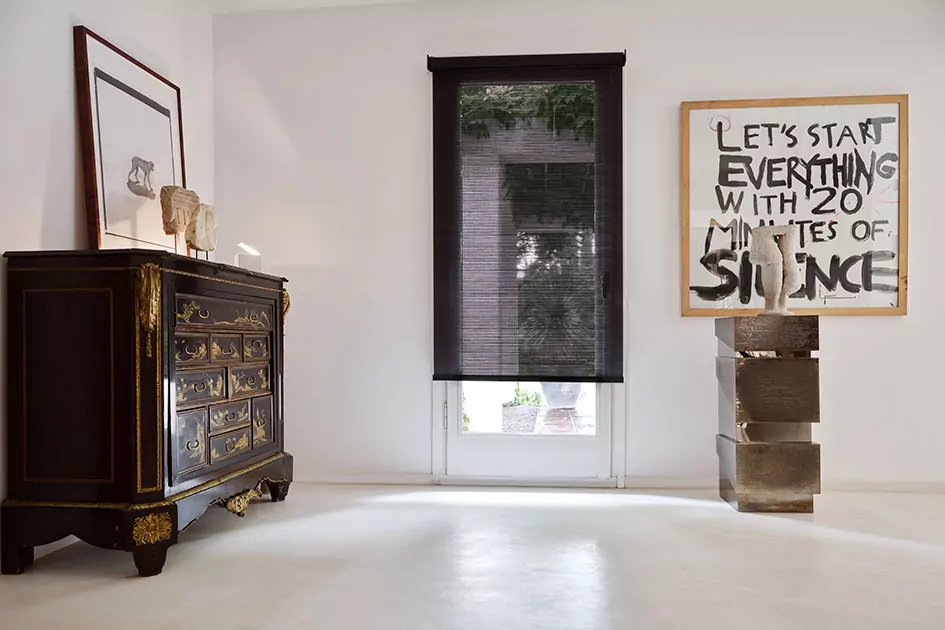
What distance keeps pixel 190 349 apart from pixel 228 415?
16.2 inches

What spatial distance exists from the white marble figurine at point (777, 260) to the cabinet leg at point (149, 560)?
2.65m

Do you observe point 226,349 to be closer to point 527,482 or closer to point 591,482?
point 527,482

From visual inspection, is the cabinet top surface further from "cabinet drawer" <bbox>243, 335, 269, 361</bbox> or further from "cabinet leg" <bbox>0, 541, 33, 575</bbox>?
"cabinet leg" <bbox>0, 541, 33, 575</bbox>

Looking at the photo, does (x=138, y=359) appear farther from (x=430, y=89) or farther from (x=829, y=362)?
(x=829, y=362)

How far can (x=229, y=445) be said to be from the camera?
2916 mm

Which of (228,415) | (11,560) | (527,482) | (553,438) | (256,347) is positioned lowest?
(527,482)

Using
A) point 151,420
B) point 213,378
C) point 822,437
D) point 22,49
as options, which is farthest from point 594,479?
point 22,49

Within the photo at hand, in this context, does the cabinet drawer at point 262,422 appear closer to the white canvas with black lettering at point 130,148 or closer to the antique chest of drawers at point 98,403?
the antique chest of drawers at point 98,403

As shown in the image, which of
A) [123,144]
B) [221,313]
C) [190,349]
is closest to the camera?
[190,349]

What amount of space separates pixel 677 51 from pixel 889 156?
1.20 meters

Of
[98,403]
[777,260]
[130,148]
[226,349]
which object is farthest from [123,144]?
[777,260]

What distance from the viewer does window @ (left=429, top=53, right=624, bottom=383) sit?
381 centimetres

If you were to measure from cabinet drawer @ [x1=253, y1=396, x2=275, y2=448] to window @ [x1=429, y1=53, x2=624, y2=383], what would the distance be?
0.93m

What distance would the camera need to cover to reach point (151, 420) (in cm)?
240
